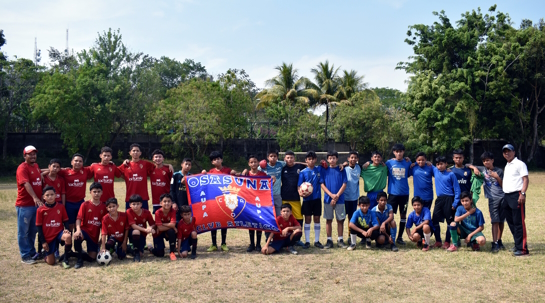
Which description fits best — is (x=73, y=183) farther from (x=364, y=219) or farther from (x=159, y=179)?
(x=364, y=219)

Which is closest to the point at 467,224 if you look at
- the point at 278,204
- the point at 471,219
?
the point at 471,219

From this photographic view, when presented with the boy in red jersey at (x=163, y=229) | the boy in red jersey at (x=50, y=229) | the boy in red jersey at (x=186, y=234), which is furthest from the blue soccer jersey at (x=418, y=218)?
the boy in red jersey at (x=50, y=229)

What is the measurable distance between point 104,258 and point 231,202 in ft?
7.60

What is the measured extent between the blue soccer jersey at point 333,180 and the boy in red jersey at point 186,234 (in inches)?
100

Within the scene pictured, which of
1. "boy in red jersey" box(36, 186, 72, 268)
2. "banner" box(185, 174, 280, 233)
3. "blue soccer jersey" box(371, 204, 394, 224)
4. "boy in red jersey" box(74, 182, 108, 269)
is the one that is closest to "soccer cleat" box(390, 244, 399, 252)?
"blue soccer jersey" box(371, 204, 394, 224)

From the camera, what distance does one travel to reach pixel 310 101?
38.2m

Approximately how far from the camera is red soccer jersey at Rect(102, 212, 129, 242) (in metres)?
7.37

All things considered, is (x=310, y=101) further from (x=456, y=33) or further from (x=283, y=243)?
(x=283, y=243)

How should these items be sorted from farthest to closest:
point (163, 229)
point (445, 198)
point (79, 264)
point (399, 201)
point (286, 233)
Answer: point (399, 201)
point (445, 198)
point (286, 233)
point (163, 229)
point (79, 264)

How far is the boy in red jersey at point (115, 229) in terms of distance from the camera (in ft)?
24.2

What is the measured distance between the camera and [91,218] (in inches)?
293

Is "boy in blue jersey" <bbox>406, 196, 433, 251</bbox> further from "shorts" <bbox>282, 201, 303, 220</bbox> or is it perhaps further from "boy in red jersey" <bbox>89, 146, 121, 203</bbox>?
"boy in red jersey" <bbox>89, 146, 121, 203</bbox>

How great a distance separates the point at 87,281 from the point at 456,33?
95.3 feet

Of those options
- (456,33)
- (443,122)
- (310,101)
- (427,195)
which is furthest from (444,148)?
(427,195)
